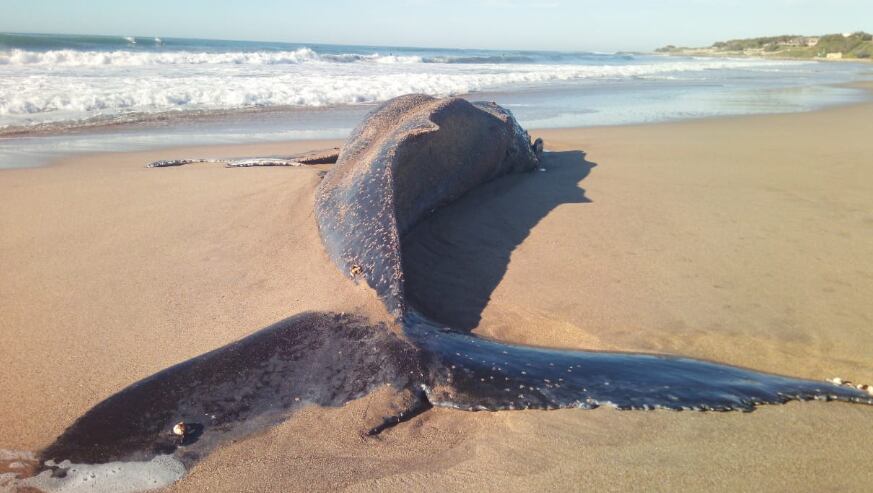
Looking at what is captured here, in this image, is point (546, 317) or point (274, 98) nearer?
point (546, 317)

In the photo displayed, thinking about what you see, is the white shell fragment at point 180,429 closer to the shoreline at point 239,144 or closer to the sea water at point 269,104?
the shoreline at point 239,144

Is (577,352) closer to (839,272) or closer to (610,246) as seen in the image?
Answer: (610,246)

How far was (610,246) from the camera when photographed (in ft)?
13.1

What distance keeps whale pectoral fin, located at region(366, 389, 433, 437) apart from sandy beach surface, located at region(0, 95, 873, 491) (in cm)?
3

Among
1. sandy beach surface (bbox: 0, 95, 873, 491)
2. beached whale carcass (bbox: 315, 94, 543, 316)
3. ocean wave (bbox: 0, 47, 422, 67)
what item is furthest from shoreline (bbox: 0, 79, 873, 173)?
ocean wave (bbox: 0, 47, 422, 67)

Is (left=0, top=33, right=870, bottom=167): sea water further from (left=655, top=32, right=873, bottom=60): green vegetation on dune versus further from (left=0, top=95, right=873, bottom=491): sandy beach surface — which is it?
(left=655, top=32, right=873, bottom=60): green vegetation on dune

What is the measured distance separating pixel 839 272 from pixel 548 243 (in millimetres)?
1742

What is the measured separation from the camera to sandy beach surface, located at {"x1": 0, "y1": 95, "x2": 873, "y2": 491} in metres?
1.83

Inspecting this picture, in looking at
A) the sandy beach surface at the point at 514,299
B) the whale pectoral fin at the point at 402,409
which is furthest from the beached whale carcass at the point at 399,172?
the whale pectoral fin at the point at 402,409

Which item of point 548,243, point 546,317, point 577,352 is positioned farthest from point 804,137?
point 577,352

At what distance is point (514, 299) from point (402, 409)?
1406 millimetres

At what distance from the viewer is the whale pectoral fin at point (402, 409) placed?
1.93 meters

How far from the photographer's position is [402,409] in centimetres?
198

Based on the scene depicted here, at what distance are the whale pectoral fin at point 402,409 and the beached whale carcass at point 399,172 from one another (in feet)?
1.46
